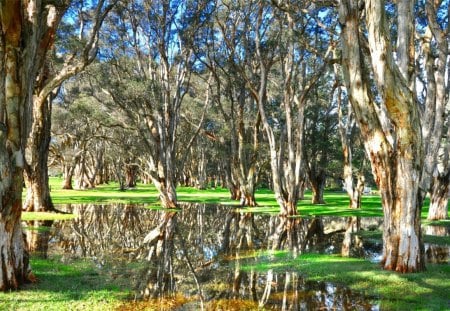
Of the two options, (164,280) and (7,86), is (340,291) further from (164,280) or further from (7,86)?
(7,86)

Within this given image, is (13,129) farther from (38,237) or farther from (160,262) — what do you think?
(38,237)

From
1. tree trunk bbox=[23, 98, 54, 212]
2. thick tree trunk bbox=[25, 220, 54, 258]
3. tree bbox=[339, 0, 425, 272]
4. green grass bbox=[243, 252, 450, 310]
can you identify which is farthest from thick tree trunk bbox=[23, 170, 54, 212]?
tree bbox=[339, 0, 425, 272]

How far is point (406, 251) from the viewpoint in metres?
A: 10.5

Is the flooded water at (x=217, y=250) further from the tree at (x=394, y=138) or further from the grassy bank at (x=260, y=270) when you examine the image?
the tree at (x=394, y=138)

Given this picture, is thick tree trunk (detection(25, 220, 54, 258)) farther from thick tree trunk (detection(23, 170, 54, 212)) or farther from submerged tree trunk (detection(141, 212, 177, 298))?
submerged tree trunk (detection(141, 212, 177, 298))

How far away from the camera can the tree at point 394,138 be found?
1036cm

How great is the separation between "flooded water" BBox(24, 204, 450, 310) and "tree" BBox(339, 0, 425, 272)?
6.30ft

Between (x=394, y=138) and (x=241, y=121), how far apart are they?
22.0 meters

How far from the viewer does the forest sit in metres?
9.33

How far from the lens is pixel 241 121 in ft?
106

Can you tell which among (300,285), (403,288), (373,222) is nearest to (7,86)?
(300,285)

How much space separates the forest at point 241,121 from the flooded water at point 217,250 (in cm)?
10

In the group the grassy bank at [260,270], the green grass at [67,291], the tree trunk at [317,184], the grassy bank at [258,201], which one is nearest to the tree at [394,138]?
the grassy bank at [260,270]

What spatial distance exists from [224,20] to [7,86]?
72.4ft
